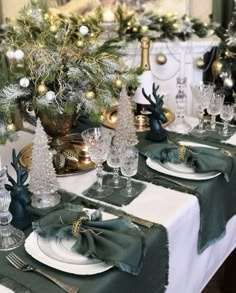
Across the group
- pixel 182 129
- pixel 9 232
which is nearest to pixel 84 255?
pixel 9 232

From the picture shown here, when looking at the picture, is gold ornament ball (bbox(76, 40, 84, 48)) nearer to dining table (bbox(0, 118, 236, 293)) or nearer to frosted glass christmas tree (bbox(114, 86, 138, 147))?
frosted glass christmas tree (bbox(114, 86, 138, 147))

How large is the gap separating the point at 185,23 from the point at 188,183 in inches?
64.1

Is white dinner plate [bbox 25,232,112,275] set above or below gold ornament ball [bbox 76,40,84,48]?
below

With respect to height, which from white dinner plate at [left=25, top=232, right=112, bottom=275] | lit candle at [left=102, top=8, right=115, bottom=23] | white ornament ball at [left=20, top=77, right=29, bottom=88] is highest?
lit candle at [left=102, top=8, right=115, bottom=23]

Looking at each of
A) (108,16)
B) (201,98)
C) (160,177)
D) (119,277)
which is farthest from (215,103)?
(108,16)

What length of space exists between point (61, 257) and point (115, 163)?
0.40 meters

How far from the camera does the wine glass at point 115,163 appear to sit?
4.44 feet

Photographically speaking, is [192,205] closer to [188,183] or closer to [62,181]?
[188,183]

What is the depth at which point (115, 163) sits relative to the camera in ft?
4.50

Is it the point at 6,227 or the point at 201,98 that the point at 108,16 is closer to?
the point at 201,98

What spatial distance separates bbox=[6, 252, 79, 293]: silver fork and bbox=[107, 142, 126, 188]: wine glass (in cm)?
42

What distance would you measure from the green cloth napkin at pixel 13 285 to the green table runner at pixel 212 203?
1.86 feet

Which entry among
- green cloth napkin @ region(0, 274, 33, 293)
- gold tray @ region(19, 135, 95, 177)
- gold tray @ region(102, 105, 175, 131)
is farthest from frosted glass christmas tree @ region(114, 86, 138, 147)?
green cloth napkin @ region(0, 274, 33, 293)

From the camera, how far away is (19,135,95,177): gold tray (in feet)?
4.84
